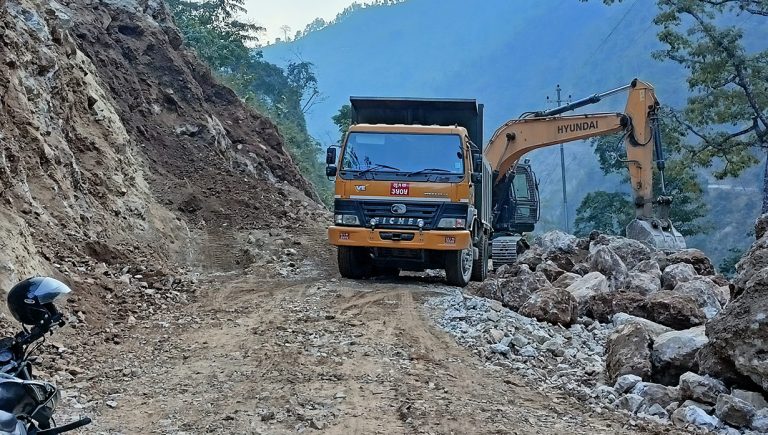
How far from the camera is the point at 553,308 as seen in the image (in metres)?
9.20

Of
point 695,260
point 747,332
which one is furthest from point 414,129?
point 747,332

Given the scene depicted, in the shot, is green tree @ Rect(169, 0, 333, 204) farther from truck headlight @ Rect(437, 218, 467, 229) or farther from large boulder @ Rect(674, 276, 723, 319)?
large boulder @ Rect(674, 276, 723, 319)

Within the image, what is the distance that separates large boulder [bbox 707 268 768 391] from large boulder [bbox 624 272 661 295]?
5.13 m

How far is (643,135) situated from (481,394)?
1106 centimetres

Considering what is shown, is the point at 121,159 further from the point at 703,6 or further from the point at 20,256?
the point at 703,6

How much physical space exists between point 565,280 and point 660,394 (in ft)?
19.5

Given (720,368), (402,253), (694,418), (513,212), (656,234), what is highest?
(513,212)

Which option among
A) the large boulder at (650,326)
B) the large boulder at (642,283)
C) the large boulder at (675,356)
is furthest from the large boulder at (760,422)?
the large boulder at (642,283)

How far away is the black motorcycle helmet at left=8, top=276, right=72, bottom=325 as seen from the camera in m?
3.60

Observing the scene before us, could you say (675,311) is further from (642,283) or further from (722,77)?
(722,77)

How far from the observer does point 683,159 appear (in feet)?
82.7

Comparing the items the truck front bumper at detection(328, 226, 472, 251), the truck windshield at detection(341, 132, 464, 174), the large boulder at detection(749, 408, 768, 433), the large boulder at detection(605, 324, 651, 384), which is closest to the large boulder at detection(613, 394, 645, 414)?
the large boulder at detection(605, 324, 651, 384)

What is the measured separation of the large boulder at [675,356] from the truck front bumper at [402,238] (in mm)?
4995

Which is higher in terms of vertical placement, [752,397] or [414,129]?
[414,129]
